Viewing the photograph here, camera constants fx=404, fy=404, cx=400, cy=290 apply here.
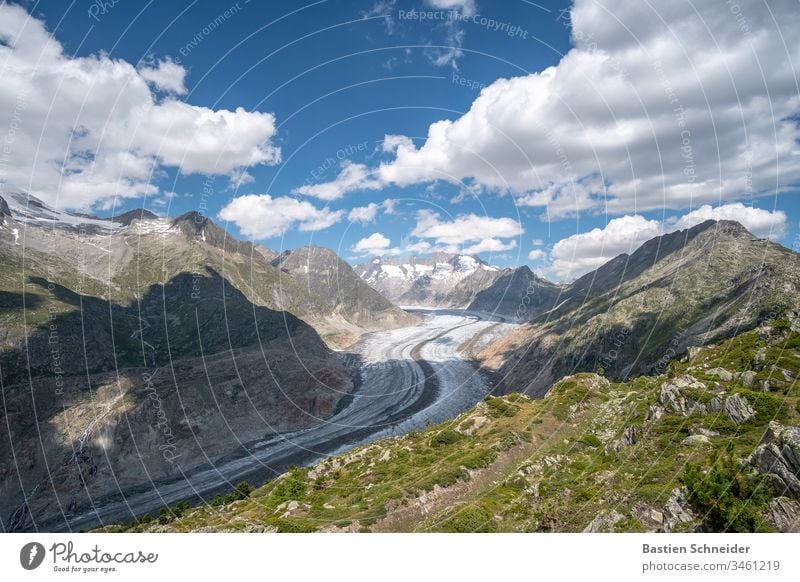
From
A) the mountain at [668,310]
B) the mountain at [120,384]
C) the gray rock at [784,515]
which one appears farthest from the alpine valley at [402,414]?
the mountain at [668,310]

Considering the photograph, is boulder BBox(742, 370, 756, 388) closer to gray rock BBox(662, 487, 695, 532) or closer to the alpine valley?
the alpine valley

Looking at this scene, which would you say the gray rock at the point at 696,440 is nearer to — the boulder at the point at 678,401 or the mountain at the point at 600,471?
the mountain at the point at 600,471

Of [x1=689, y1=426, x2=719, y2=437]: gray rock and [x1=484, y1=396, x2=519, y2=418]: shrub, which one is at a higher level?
[x1=689, y1=426, x2=719, y2=437]: gray rock

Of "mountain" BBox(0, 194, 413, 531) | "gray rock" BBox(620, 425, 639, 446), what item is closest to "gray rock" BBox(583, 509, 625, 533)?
"gray rock" BBox(620, 425, 639, 446)

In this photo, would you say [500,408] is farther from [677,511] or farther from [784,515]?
Result: [784,515]

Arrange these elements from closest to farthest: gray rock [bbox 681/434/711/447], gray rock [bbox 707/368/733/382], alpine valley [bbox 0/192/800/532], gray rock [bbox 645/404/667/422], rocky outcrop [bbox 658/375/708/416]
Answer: alpine valley [bbox 0/192/800/532]
gray rock [bbox 681/434/711/447]
rocky outcrop [bbox 658/375/708/416]
gray rock [bbox 645/404/667/422]
gray rock [bbox 707/368/733/382]

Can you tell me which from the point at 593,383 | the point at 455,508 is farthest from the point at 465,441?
the point at 593,383

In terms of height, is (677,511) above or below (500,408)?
above

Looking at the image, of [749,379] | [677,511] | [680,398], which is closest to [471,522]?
[677,511]
